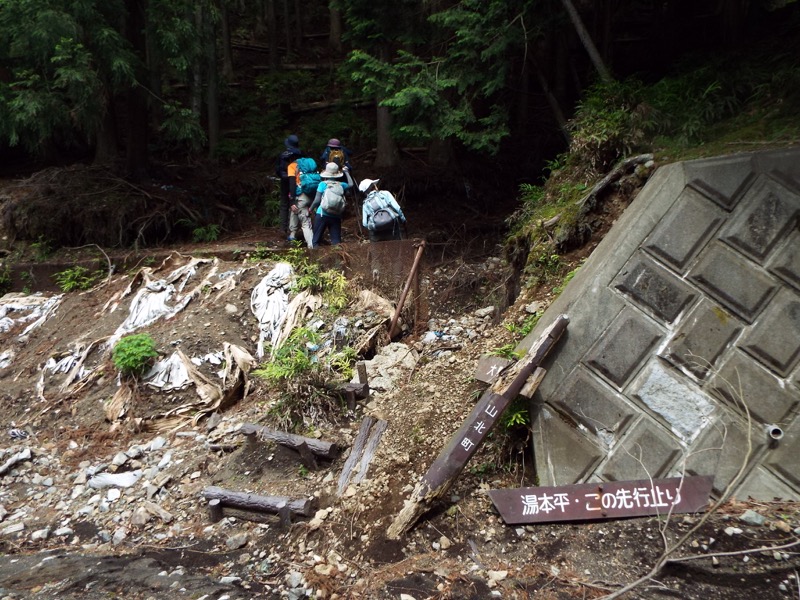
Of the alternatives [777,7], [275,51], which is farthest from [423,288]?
[275,51]

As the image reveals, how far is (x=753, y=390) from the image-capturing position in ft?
13.4

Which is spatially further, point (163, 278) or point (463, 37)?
point (163, 278)

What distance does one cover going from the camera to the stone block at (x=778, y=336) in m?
4.05

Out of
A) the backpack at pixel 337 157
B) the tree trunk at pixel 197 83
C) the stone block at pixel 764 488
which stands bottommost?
the stone block at pixel 764 488

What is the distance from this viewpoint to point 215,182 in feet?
40.1

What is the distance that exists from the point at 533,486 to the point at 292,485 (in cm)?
194

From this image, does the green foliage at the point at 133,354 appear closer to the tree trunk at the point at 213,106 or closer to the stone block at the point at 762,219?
the stone block at the point at 762,219

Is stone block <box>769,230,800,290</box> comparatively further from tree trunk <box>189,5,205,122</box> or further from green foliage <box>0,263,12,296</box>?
green foliage <box>0,263,12,296</box>

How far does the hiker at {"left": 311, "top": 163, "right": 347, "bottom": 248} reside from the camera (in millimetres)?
8188

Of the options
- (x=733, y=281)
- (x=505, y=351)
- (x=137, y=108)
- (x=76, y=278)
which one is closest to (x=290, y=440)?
(x=505, y=351)

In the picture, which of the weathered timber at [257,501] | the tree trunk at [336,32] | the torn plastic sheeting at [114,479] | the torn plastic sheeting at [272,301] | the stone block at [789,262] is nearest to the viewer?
the stone block at [789,262]

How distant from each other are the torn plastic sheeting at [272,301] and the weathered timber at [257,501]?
254cm

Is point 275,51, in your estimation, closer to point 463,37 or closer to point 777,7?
point 463,37

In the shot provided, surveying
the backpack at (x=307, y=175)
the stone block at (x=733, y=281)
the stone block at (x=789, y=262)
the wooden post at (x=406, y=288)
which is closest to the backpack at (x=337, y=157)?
the backpack at (x=307, y=175)
